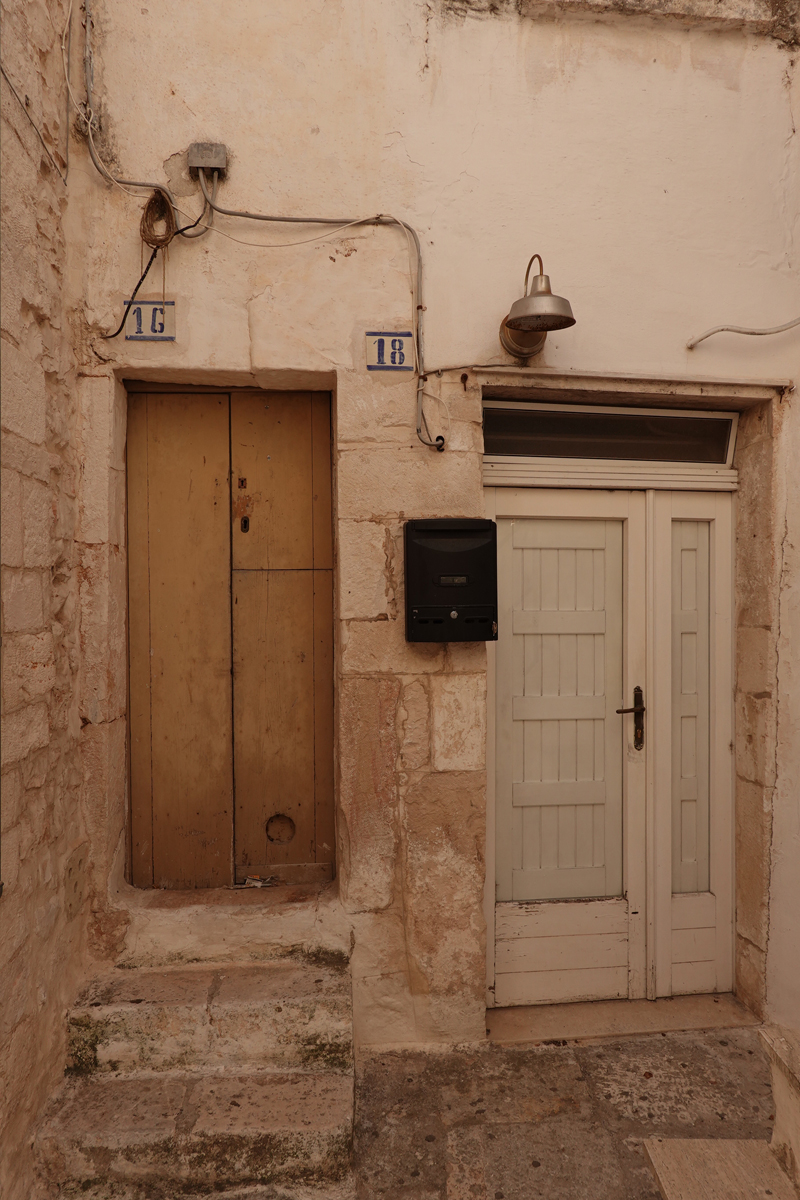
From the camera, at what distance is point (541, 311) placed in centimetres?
225

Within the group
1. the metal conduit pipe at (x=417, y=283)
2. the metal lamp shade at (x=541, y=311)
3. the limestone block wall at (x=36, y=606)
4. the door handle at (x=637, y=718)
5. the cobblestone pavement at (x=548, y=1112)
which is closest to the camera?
the limestone block wall at (x=36, y=606)

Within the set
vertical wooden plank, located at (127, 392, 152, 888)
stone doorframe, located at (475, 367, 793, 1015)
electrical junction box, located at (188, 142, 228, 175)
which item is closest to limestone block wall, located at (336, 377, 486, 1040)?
stone doorframe, located at (475, 367, 793, 1015)

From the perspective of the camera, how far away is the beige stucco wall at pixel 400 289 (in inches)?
95.7

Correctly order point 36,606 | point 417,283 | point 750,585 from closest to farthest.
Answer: point 36,606
point 417,283
point 750,585

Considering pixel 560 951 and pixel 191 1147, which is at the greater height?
pixel 560 951

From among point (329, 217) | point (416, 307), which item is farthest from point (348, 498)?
point (329, 217)

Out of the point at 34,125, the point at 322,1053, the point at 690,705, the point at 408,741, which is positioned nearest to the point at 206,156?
the point at 34,125

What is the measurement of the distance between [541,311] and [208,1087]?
262cm

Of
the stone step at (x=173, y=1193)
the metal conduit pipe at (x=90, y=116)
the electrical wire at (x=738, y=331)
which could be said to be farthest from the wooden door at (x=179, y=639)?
Answer: the electrical wire at (x=738, y=331)

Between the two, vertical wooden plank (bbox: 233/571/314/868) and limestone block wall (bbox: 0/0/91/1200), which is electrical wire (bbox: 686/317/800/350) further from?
limestone block wall (bbox: 0/0/91/1200)

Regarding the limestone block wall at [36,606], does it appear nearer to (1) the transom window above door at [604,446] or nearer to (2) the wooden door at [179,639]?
(2) the wooden door at [179,639]

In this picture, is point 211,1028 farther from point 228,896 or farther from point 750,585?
point 750,585

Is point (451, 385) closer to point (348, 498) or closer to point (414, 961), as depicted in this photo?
point (348, 498)

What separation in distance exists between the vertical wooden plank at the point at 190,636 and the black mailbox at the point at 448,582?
74 cm
